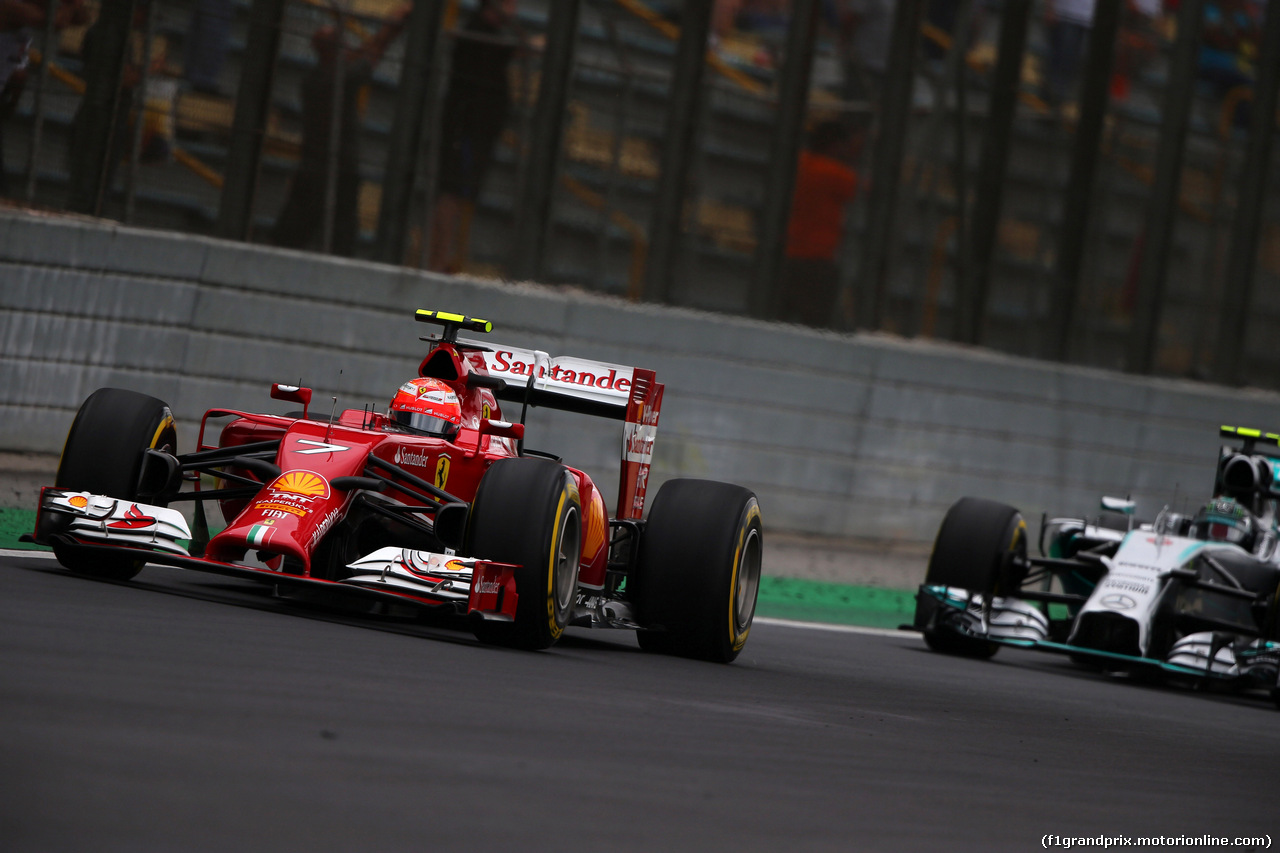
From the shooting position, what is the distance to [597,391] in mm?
9312

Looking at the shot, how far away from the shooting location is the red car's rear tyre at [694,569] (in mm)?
8414

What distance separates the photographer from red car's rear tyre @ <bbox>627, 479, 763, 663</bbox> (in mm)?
8414

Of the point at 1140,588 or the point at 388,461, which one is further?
the point at 1140,588

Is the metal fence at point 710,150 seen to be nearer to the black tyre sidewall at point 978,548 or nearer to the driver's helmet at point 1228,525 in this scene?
the black tyre sidewall at point 978,548

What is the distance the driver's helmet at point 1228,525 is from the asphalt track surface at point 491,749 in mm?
3575

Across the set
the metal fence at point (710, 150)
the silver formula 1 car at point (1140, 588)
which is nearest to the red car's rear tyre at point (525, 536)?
the silver formula 1 car at point (1140, 588)

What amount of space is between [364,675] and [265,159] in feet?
30.1

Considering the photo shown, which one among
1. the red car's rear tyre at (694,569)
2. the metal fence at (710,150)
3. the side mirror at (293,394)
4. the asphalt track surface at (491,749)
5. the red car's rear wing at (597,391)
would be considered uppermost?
the metal fence at (710,150)

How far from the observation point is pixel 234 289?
1374 cm

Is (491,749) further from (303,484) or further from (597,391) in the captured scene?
(597,391)

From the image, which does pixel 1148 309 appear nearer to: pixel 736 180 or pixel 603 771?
pixel 736 180

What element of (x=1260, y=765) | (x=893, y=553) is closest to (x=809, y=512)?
(x=893, y=553)

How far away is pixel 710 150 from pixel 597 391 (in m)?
7.42

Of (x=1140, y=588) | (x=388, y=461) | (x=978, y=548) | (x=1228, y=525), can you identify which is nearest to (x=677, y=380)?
(x=978, y=548)
